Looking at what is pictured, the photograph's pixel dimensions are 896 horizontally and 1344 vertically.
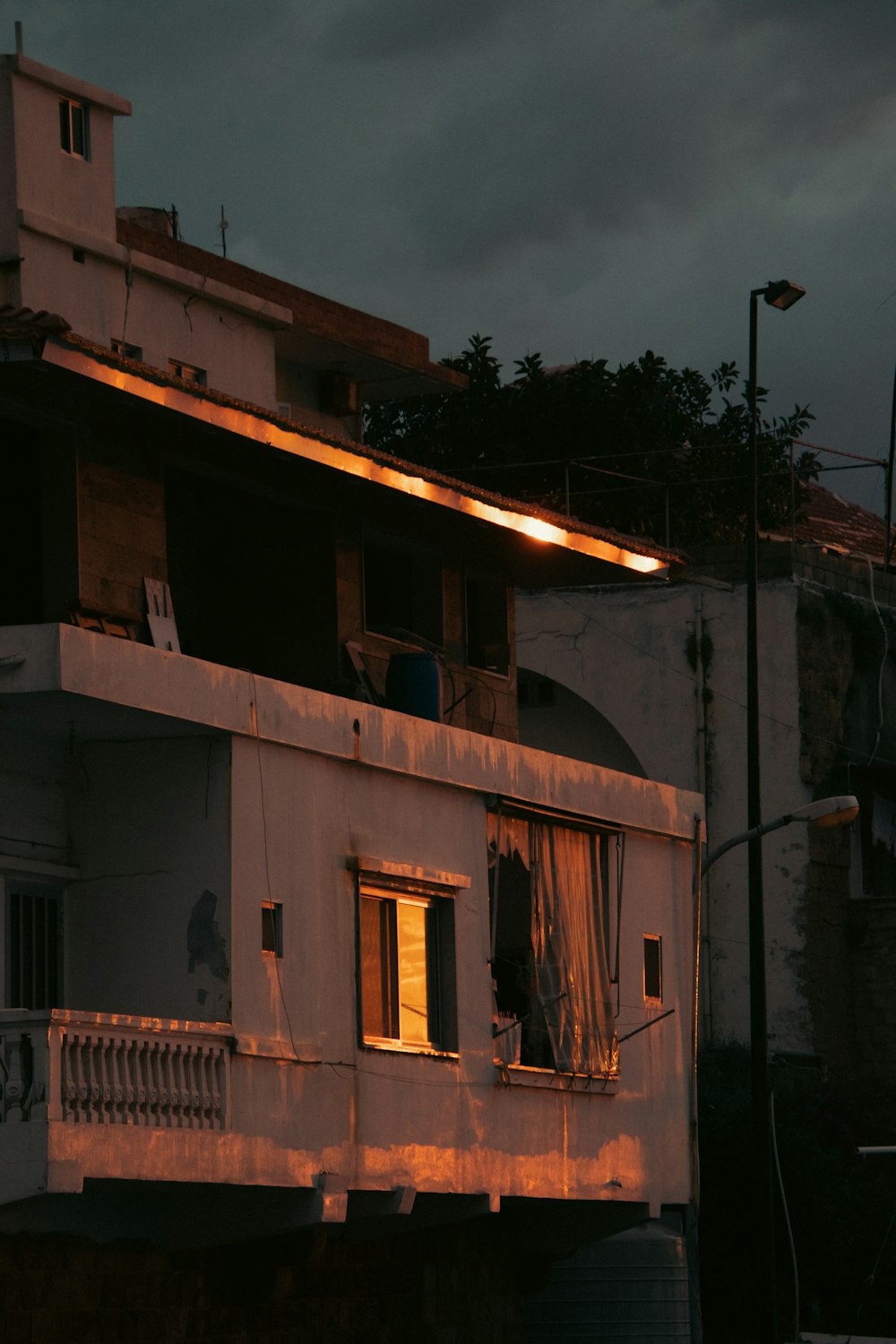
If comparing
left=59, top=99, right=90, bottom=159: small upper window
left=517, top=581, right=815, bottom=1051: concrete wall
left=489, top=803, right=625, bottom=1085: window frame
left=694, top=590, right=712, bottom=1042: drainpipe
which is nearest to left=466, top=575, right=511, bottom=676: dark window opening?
left=489, top=803, right=625, bottom=1085: window frame

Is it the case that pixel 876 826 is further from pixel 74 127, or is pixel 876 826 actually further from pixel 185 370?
pixel 74 127

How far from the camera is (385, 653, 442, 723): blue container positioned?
87.3 ft

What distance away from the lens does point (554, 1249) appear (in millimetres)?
29062

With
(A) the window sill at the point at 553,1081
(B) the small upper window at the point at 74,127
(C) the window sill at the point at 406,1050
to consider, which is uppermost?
(B) the small upper window at the point at 74,127

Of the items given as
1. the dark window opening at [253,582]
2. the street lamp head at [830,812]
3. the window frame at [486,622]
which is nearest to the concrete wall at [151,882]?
the dark window opening at [253,582]

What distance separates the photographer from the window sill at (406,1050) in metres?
24.2

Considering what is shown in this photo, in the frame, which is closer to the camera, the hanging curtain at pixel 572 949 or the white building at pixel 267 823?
the white building at pixel 267 823

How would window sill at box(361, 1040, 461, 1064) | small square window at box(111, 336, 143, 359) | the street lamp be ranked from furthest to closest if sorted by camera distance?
the street lamp
small square window at box(111, 336, 143, 359)
window sill at box(361, 1040, 461, 1064)

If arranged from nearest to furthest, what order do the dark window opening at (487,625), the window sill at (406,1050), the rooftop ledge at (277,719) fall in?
the rooftop ledge at (277,719)
the window sill at (406,1050)
the dark window opening at (487,625)

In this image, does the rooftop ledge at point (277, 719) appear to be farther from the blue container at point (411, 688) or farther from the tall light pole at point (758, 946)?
the tall light pole at point (758, 946)

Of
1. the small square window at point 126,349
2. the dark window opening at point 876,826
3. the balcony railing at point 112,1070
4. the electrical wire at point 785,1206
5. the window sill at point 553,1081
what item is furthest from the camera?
the dark window opening at point 876,826

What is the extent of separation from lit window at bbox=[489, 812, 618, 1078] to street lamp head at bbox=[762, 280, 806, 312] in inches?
314

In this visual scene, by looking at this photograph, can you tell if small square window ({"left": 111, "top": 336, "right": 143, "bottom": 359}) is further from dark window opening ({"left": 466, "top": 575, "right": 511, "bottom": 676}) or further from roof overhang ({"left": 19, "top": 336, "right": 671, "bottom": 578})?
roof overhang ({"left": 19, "top": 336, "right": 671, "bottom": 578})

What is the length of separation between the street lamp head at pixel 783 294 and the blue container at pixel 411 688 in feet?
27.0
